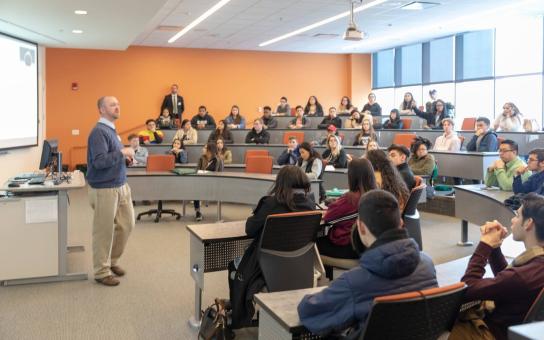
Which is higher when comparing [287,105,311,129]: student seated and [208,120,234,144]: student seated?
[287,105,311,129]: student seated

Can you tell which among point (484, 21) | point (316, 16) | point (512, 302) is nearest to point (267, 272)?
point (512, 302)

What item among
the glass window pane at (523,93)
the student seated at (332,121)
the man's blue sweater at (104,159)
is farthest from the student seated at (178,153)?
the glass window pane at (523,93)

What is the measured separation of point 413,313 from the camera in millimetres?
1891

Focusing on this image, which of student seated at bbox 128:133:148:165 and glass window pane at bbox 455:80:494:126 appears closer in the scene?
student seated at bbox 128:133:148:165

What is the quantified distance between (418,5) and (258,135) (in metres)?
3.97

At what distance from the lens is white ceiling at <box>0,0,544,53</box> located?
7.72 meters

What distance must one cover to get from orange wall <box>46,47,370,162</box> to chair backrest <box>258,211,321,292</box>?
12.3 meters

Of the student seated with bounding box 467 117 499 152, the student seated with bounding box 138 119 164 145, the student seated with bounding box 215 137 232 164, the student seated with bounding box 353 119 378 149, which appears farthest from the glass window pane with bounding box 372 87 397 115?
the student seated with bounding box 215 137 232 164

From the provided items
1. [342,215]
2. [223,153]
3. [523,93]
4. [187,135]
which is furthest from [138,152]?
[523,93]

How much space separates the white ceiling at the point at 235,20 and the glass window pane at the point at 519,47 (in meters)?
0.57

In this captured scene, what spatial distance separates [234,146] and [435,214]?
4.12 meters

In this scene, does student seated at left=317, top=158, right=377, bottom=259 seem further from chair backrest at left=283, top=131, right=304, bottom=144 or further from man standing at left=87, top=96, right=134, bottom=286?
chair backrest at left=283, top=131, right=304, bottom=144

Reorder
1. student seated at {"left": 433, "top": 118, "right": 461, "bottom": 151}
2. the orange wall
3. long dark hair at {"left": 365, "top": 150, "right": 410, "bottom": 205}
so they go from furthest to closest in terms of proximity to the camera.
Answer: the orange wall < student seated at {"left": 433, "top": 118, "right": 461, "bottom": 151} < long dark hair at {"left": 365, "top": 150, "right": 410, "bottom": 205}

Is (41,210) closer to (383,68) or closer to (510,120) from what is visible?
(510,120)
